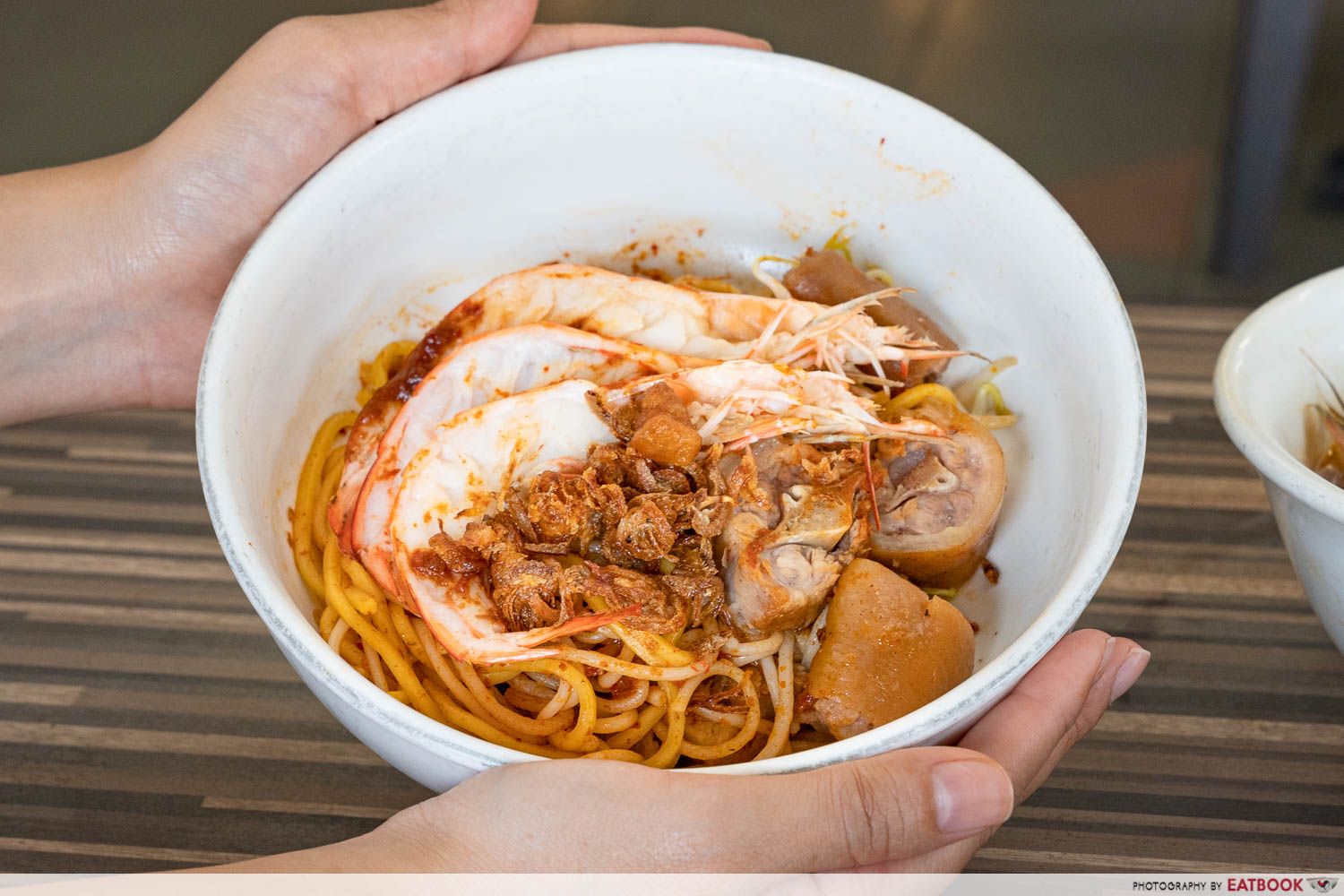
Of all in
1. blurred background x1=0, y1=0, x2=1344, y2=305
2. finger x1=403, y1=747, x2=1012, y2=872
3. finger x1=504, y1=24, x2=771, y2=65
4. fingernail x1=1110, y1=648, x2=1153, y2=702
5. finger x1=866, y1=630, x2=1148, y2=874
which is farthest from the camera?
blurred background x1=0, y1=0, x2=1344, y2=305

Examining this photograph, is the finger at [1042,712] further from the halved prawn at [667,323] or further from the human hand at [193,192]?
the human hand at [193,192]

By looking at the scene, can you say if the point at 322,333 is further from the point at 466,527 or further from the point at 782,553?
the point at 782,553

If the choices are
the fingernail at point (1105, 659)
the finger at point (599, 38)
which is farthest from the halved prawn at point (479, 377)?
the fingernail at point (1105, 659)

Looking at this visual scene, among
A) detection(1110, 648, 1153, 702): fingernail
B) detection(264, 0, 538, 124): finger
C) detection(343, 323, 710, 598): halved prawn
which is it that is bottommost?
detection(1110, 648, 1153, 702): fingernail

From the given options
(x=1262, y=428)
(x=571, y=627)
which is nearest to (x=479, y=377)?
(x=571, y=627)

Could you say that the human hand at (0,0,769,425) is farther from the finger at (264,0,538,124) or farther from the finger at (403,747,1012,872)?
the finger at (403,747,1012,872)

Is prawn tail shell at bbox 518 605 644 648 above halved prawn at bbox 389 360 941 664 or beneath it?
beneath

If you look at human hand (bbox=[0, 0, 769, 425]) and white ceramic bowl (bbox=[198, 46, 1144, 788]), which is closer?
white ceramic bowl (bbox=[198, 46, 1144, 788])

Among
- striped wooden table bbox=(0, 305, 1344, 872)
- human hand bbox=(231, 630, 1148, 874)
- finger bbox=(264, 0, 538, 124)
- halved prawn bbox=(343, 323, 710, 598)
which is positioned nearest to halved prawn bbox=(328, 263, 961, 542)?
halved prawn bbox=(343, 323, 710, 598)
